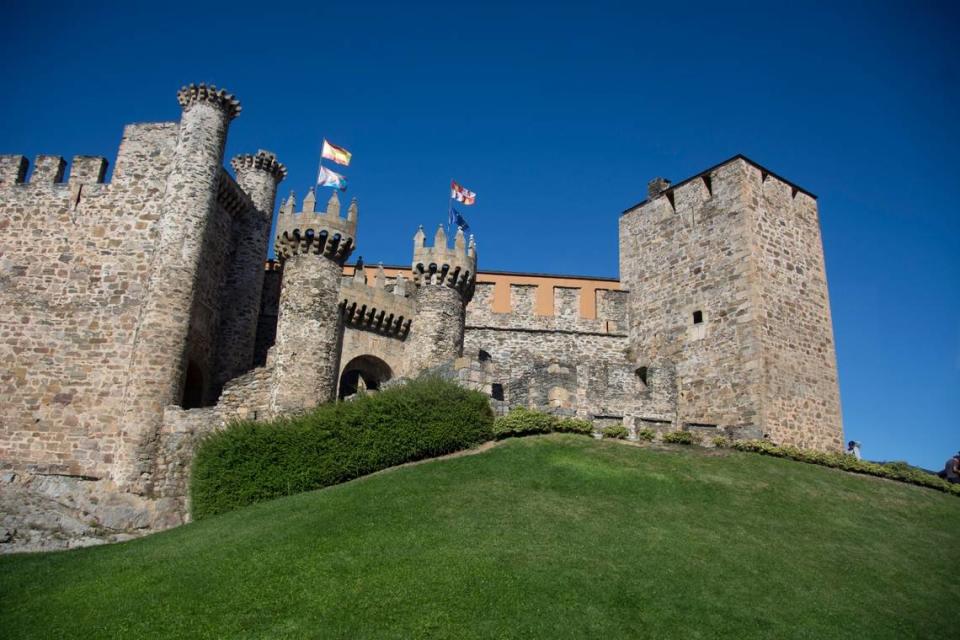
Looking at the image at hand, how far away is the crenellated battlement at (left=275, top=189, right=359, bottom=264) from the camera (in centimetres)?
2698

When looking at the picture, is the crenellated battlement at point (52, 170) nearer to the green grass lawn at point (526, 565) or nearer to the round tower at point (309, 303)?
the round tower at point (309, 303)

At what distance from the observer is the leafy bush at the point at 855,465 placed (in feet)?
78.6

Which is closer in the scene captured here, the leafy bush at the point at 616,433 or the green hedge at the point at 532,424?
the green hedge at the point at 532,424

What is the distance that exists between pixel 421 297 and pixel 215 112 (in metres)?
9.51

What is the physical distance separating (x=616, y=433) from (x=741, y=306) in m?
7.60

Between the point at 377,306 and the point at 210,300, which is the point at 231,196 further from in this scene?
the point at 377,306

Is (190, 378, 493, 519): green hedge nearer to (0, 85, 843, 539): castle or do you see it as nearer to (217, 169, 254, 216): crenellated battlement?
(0, 85, 843, 539): castle

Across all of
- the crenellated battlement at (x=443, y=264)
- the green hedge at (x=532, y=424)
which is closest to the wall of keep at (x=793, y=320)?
the green hedge at (x=532, y=424)

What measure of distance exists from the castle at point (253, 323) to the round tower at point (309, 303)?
0.06 metres

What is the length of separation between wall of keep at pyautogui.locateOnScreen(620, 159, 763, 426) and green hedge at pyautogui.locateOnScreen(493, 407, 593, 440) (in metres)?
4.29

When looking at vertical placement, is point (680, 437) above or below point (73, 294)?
below

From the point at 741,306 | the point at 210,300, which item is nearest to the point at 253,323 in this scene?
the point at 210,300

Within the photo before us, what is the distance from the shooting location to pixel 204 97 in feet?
92.3

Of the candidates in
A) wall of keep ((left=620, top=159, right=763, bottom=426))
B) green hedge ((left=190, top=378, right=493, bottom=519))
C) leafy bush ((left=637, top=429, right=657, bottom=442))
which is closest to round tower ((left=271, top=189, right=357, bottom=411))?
green hedge ((left=190, top=378, right=493, bottom=519))
